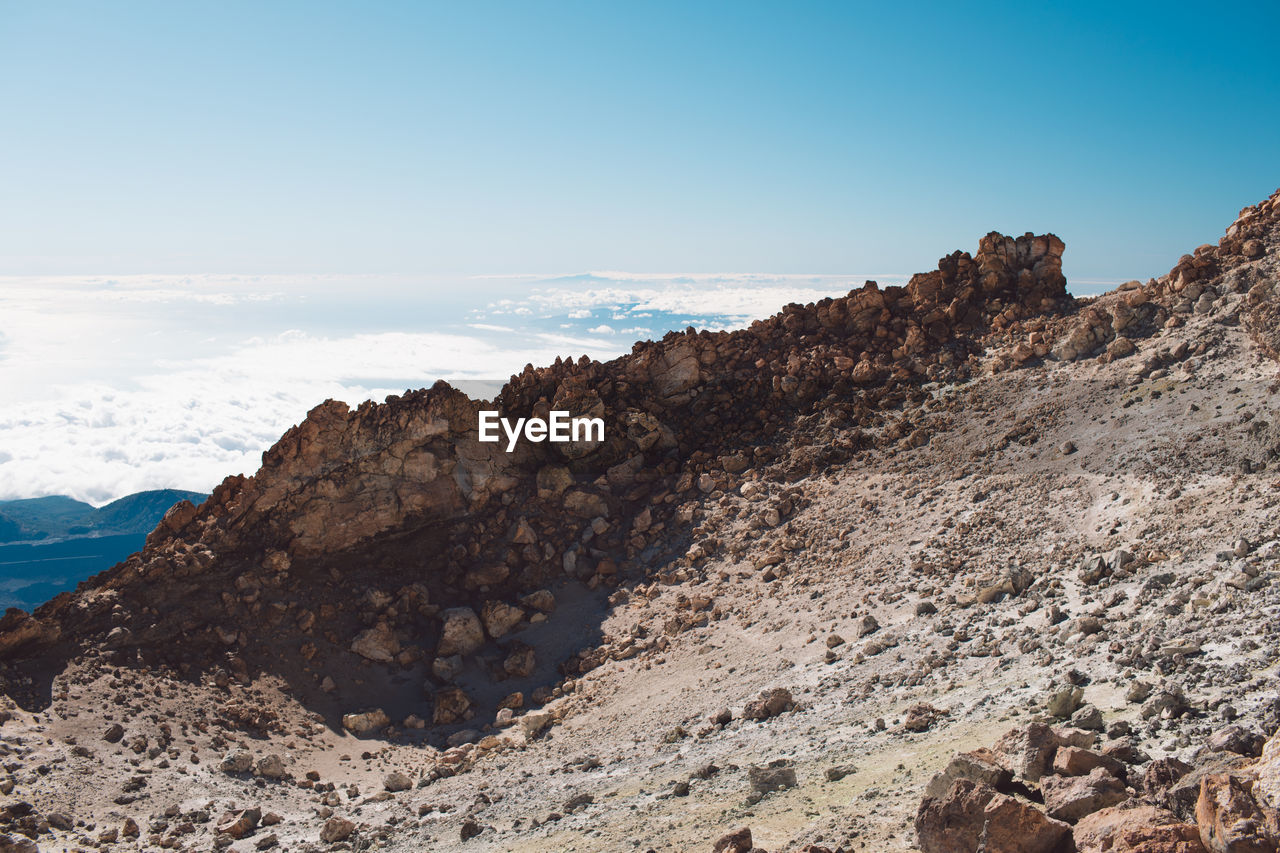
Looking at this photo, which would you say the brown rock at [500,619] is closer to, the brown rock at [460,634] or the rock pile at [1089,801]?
the brown rock at [460,634]

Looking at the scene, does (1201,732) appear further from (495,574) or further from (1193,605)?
(495,574)

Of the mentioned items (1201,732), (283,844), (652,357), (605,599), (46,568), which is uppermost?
(652,357)

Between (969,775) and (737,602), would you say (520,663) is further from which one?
(969,775)

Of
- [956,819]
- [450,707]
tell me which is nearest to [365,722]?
[450,707]

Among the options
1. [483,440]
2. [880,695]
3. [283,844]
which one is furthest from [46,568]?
[880,695]

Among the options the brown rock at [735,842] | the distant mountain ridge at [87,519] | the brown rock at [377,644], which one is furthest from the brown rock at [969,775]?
the distant mountain ridge at [87,519]

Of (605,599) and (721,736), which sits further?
(605,599)
